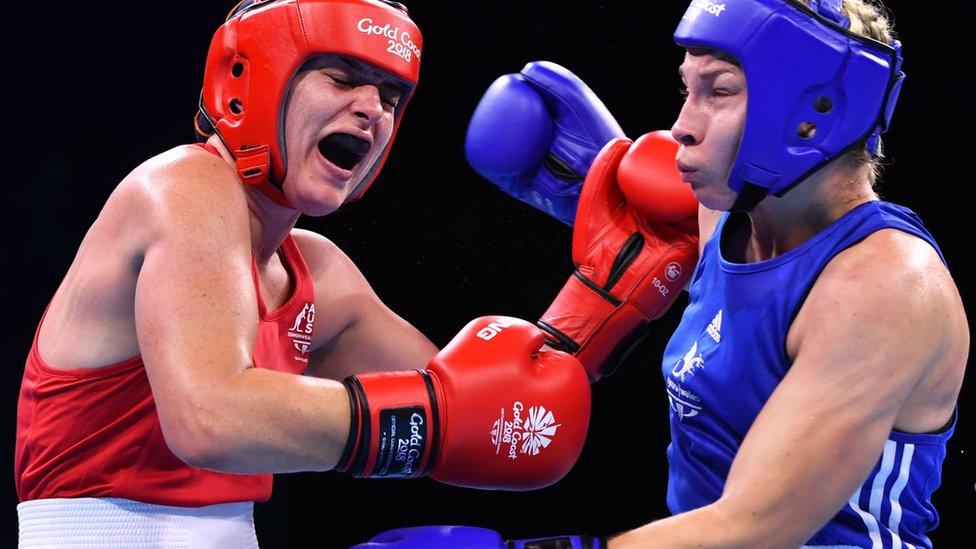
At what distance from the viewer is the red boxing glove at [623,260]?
2.58 m

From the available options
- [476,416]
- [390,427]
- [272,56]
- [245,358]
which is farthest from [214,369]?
[272,56]

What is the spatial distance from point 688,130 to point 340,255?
3.41 ft

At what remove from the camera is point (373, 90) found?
2221 mm

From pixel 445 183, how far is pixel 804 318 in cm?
219

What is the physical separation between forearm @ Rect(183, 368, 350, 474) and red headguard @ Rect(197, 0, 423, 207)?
0.52 m

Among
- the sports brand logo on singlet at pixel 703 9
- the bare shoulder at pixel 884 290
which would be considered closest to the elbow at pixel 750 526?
the bare shoulder at pixel 884 290

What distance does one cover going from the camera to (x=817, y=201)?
6.37 feet

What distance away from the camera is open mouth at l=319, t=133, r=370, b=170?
87.0 inches

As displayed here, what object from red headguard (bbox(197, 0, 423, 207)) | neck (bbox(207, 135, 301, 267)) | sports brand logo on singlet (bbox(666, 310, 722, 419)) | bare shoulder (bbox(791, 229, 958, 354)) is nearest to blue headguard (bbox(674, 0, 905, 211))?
bare shoulder (bbox(791, 229, 958, 354))

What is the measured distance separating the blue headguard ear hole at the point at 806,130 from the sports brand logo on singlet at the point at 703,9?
242 millimetres

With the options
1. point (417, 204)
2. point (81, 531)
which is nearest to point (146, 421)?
point (81, 531)

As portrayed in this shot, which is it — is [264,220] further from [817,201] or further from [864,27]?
[864,27]

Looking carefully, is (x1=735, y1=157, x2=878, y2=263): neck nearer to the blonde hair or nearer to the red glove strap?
the blonde hair

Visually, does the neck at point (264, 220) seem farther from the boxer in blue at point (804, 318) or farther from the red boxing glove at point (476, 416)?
the boxer in blue at point (804, 318)
